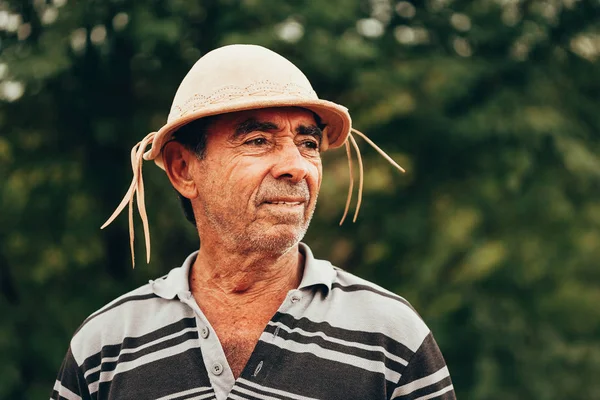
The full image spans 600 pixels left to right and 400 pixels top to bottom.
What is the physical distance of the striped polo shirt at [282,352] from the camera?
210 cm

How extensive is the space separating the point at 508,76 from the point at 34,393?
152 inches

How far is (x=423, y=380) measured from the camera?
214 cm

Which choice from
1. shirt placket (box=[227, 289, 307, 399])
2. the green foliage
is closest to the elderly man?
shirt placket (box=[227, 289, 307, 399])

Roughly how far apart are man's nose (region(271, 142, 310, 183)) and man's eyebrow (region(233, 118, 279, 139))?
0.20 feet

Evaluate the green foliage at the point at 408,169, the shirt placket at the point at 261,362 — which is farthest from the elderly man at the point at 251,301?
the green foliage at the point at 408,169

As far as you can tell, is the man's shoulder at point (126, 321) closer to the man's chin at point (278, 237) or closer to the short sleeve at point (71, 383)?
the short sleeve at point (71, 383)

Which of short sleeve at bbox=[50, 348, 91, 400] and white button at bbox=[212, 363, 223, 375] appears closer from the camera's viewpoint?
white button at bbox=[212, 363, 223, 375]

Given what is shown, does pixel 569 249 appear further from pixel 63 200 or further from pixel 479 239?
pixel 63 200

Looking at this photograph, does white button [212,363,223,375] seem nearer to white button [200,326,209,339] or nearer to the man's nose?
white button [200,326,209,339]

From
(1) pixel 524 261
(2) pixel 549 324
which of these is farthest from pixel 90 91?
(2) pixel 549 324

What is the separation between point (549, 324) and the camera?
5812mm

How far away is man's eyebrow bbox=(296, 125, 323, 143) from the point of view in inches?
90.0

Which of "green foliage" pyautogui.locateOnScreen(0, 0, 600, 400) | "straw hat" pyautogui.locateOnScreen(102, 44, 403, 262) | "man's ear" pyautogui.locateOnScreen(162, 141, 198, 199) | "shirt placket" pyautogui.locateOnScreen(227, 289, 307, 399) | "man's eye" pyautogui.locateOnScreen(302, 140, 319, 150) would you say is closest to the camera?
"shirt placket" pyautogui.locateOnScreen(227, 289, 307, 399)

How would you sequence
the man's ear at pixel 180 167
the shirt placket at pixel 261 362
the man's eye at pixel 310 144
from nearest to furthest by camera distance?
the shirt placket at pixel 261 362
the man's eye at pixel 310 144
the man's ear at pixel 180 167
